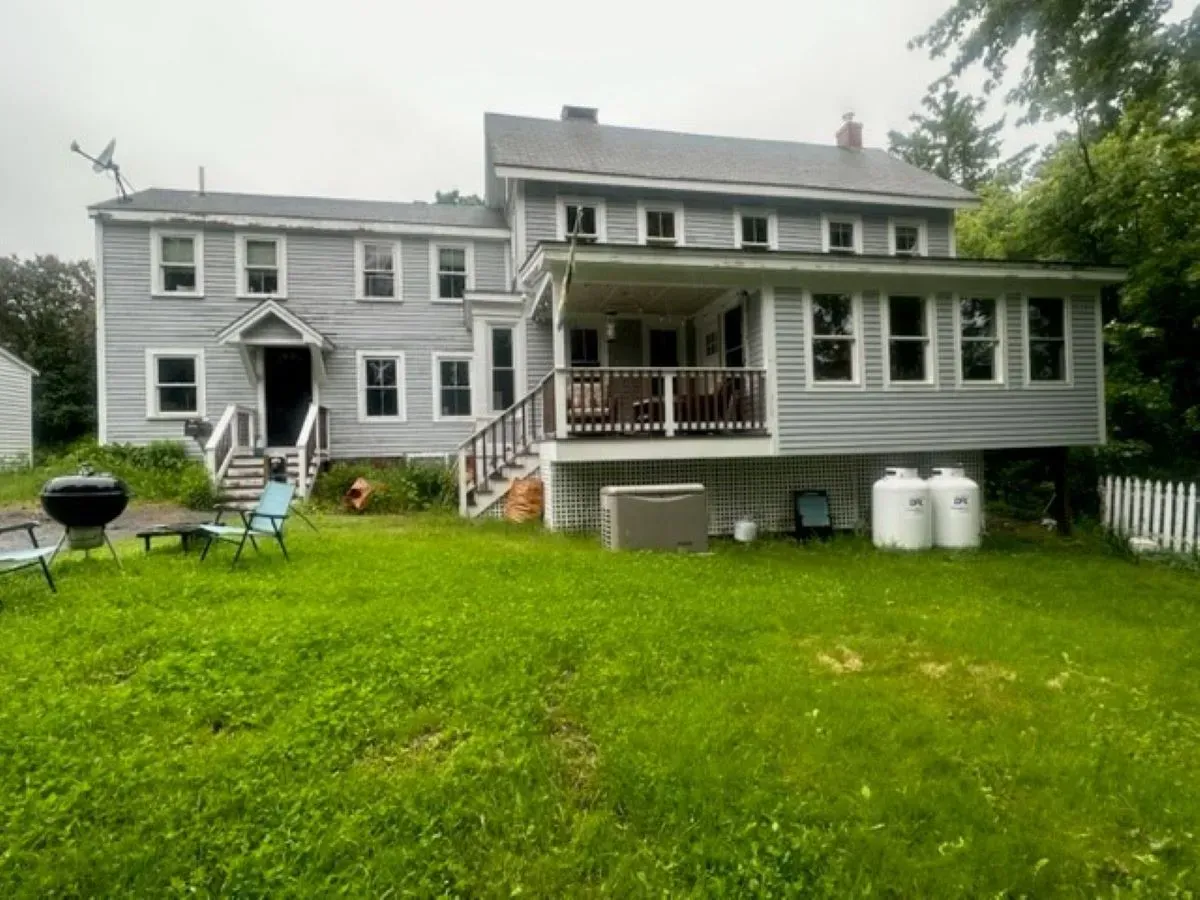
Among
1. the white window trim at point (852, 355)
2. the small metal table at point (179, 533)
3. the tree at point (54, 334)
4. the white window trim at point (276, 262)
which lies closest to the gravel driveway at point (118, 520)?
the small metal table at point (179, 533)

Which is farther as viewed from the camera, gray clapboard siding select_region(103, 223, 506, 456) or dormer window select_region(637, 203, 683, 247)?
dormer window select_region(637, 203, 683, 247)

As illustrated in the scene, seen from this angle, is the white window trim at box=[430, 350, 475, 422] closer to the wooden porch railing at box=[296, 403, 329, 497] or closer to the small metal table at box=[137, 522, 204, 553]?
the wooden porch railing at box=[296, 403, 329, 497]

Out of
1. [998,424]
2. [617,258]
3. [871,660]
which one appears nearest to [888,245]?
[998,424]

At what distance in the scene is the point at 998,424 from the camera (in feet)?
33.9

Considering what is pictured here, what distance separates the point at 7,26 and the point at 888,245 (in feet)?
58.1

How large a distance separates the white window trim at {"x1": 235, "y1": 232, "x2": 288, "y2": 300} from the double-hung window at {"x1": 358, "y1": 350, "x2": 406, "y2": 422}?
2.27m

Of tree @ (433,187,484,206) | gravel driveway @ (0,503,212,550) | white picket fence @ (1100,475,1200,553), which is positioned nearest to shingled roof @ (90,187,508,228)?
gravel driveway @ (0,503,212,550)

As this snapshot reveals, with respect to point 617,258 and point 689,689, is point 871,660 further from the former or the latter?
point 617,258

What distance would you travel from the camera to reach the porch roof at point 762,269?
348 inches

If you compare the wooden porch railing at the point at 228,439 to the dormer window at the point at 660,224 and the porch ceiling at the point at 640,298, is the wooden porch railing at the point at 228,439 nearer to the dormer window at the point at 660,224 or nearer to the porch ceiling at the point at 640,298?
the porch ceiling at the point at 640,298

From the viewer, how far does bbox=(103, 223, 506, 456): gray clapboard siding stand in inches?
550

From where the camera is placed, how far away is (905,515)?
914 cm

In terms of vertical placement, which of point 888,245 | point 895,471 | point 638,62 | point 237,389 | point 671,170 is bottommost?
point 895,471

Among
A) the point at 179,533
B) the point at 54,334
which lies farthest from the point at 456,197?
the point at 179,533
